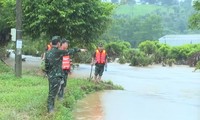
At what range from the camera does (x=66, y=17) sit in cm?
2098

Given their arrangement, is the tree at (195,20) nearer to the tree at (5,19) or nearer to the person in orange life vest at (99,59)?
the person in orange life vest at (99,59)

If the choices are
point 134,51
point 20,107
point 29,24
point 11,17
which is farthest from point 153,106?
point 134,51

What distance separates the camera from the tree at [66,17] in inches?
825

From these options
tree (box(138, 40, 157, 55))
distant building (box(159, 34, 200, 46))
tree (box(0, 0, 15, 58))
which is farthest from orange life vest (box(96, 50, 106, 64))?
distant building (box(159, 34, 200, 46))

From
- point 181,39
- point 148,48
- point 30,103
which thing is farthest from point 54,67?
point 181,39

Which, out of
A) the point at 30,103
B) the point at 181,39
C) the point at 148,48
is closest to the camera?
the point at 30,103

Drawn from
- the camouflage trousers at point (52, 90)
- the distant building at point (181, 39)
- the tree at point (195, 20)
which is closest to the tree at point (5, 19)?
the tree at point (195, 20)

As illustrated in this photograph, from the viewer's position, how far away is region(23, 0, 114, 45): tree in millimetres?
20953

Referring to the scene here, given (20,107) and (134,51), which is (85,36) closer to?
(20,107)

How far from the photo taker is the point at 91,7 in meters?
21.7

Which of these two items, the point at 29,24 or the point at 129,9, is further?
the point at 129,9

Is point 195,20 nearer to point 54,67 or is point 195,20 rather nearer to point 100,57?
point 100,57

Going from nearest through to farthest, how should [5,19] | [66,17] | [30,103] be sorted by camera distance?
[30,103]
[66,17]
[5,19]

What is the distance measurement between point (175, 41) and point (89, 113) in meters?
68.3
